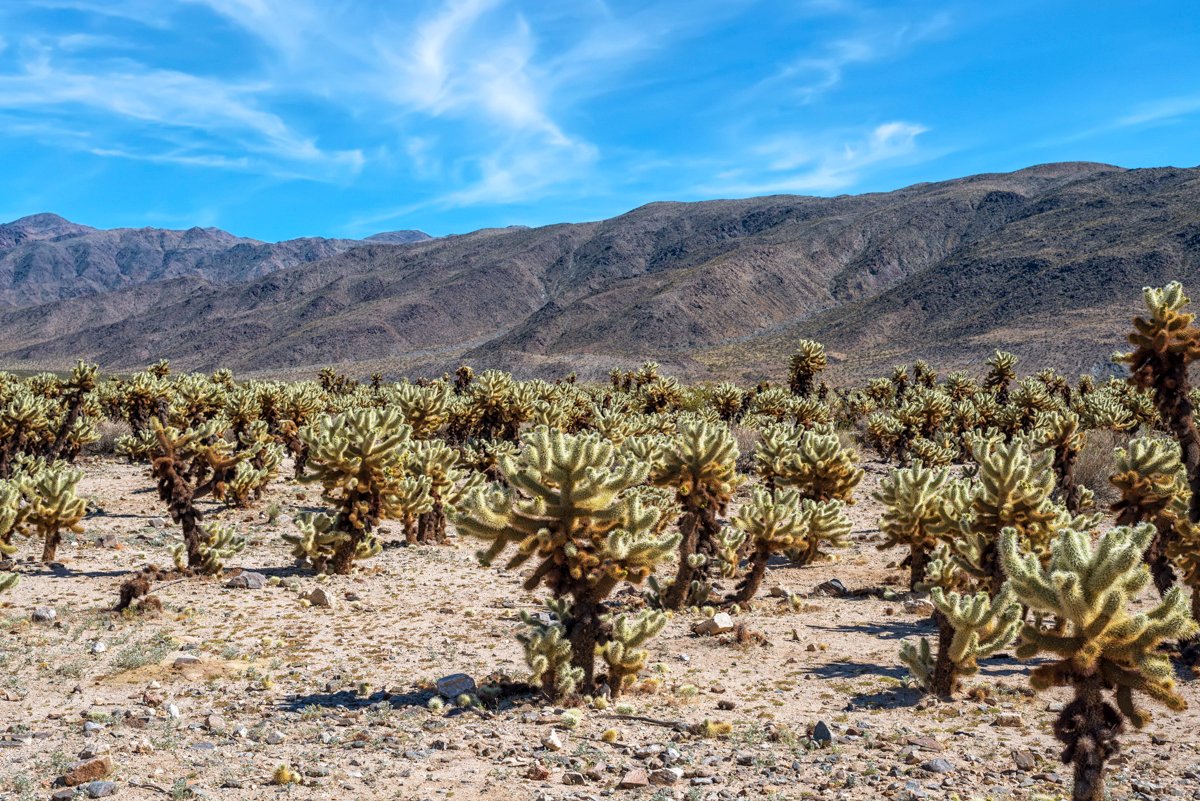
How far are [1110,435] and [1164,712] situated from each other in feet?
62.9

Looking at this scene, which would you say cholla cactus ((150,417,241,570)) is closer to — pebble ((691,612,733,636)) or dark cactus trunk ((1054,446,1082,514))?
pebble ((691,612,733,636))

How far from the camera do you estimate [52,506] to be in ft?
42.5

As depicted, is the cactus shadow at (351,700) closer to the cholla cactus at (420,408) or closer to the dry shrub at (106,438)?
the cholla cactus at (420,408)

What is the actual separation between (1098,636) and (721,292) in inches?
4069

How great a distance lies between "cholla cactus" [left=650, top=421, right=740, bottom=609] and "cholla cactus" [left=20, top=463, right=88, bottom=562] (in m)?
9.49

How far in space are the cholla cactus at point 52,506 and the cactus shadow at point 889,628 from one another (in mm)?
11647

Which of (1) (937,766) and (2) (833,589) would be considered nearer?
(1) (937,766)

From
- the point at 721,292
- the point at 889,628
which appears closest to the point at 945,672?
the point at 889,628

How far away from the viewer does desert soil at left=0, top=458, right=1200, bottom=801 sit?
5824 millimetres

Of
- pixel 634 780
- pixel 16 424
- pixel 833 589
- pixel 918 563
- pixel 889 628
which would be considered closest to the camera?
pixel 634 780

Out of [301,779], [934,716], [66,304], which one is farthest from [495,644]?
[66,304]

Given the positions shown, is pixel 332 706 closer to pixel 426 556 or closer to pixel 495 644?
pixel 495 644

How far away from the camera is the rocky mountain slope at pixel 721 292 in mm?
74375

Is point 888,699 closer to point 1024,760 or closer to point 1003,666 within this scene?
point 1024,760
